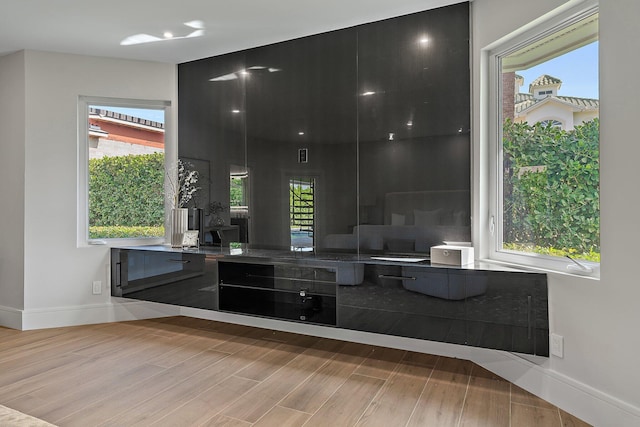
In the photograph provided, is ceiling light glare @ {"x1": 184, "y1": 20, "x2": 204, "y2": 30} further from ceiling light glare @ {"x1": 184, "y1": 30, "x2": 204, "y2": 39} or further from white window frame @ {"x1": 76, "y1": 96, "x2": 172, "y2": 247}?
white window frame @ {"x1": 76, "y1": 96, "x2": 172, "y2": 247}

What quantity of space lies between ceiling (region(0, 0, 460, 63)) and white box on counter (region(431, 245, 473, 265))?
163 centimetres

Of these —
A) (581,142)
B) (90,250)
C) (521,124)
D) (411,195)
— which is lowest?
(90,250)

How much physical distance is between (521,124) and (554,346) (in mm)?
1291

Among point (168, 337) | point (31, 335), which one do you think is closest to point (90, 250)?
point (31, 335)

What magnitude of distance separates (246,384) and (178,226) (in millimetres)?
1715

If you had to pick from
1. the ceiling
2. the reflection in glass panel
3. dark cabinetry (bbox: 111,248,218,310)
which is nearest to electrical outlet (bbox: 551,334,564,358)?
the reflection in glass panel

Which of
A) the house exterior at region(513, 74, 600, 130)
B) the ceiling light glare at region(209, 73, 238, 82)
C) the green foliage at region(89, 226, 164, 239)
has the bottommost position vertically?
the green foliage at region(89, 226, 164, 239)

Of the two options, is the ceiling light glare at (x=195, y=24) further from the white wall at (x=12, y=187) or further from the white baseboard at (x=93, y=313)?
the white baseboard at (x=93, y=313)

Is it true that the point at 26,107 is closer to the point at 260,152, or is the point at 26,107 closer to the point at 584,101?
the point at 260,152

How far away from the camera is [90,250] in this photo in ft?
12.0

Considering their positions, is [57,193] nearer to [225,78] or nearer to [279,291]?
[225,78]

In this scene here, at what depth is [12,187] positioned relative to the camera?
11.7ft

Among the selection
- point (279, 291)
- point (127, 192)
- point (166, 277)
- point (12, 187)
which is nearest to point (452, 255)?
point (279, 291)

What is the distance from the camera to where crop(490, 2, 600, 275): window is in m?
2.08
